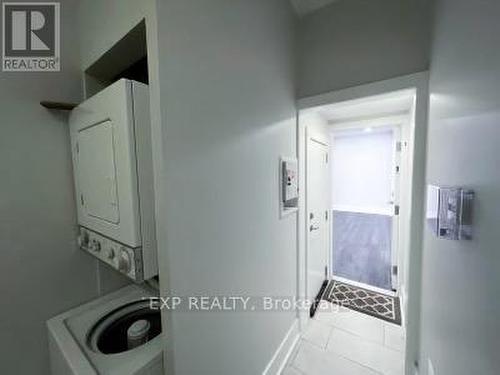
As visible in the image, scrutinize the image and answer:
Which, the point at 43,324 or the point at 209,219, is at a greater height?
the point at 209,219

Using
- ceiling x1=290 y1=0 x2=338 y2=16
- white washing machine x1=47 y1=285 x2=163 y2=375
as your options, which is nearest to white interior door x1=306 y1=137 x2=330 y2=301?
ceiling x1=290 y1=0 x2=338 y2=16

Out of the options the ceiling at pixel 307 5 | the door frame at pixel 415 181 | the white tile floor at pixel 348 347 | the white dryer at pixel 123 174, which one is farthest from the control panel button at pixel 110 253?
the ceiling at pixel 307 5

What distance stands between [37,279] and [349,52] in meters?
2.53

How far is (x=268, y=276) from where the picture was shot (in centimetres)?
158

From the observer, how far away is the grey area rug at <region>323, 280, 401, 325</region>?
243 cm

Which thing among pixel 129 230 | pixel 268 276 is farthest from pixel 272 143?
pixel 129 230

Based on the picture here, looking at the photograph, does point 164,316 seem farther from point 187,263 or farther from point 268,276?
point 268,276

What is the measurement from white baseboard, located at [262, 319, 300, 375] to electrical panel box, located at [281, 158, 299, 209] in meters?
1.13

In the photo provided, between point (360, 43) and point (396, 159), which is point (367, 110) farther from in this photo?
point (360, 43)

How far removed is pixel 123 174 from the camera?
89 centimetres

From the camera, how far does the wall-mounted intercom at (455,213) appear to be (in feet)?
2.13

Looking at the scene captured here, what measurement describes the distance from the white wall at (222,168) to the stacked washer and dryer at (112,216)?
0.45 feet

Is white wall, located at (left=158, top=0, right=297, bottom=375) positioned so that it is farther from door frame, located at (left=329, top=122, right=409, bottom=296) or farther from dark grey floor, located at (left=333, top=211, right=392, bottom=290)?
dark grey floor, located at (left=333, top=211, right=392, bottom=290)

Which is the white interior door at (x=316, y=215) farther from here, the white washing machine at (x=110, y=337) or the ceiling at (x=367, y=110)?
the white washing machine at (x=110, y=337)
